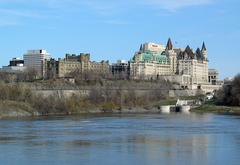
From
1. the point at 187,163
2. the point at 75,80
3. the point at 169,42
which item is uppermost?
the point at 169,42

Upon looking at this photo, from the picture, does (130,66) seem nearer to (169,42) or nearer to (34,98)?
(169,42)

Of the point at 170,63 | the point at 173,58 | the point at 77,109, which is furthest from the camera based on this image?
the point at 173,58

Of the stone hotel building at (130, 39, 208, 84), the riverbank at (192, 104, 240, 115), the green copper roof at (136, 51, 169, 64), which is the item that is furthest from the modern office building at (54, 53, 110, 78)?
the riverbank at (192, 104, 240, 115)

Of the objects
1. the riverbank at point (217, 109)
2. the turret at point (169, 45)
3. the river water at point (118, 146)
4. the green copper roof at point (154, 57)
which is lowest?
the river water at point (118, 146)

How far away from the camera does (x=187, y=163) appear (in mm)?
27422

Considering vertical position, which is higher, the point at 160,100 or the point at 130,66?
the point at 130,66

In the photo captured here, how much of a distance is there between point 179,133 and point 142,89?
70.5 m

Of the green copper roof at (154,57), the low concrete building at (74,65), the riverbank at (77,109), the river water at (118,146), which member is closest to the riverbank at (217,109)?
the riverbank at (77,109)

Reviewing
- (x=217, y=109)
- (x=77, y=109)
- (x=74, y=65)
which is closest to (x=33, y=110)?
(x=77, y=109)

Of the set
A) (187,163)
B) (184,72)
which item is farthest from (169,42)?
(187,163)

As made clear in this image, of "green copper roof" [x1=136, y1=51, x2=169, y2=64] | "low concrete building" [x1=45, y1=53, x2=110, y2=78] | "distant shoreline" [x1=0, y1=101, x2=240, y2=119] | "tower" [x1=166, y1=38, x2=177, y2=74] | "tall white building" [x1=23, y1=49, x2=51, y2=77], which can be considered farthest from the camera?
"tower" [x1=166, y1=38, x2=177, y2=74]

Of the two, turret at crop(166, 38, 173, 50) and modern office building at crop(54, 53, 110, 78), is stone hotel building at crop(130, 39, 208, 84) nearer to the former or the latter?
turret at crop(166, 38, 173, 50)

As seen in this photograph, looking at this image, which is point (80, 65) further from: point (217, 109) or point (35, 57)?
point (217, 109)

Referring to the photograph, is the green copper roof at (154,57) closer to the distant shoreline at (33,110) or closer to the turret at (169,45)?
the turret at (169,45)
